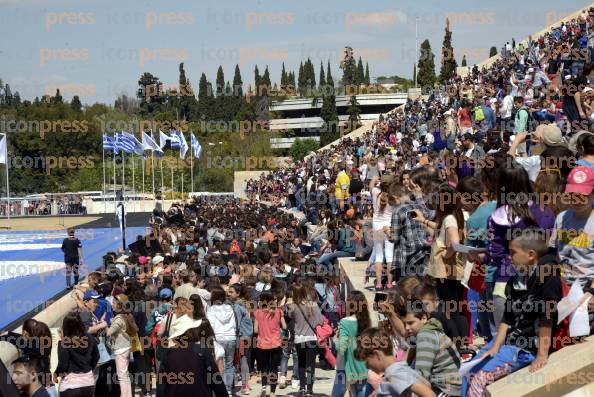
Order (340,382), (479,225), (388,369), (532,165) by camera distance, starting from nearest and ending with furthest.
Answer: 1. (388,369)
2. (479,225)
3. (340,382)
4. (532,165)

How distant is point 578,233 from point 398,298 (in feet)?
4.84

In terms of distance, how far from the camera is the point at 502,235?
752cm

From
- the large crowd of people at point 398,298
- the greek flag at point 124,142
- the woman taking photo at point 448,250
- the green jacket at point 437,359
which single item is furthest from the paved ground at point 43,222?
the green jacket at point 437,359

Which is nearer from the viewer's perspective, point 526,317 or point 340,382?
point 526,317

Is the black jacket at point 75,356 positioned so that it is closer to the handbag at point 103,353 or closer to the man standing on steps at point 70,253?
the handbag at point 103,353

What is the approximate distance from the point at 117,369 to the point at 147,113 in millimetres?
121350

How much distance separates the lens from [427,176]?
33.0 ft

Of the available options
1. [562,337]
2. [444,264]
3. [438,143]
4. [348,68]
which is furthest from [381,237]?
[348,68]

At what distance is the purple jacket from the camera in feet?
24.2

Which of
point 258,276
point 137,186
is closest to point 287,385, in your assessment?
point 258,276

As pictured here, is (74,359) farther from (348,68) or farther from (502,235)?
(348,68)

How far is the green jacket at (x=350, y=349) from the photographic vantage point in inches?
355

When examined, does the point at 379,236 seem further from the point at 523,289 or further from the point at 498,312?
the point at 523,289

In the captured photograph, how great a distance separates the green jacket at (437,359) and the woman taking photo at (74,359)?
4.63 m
